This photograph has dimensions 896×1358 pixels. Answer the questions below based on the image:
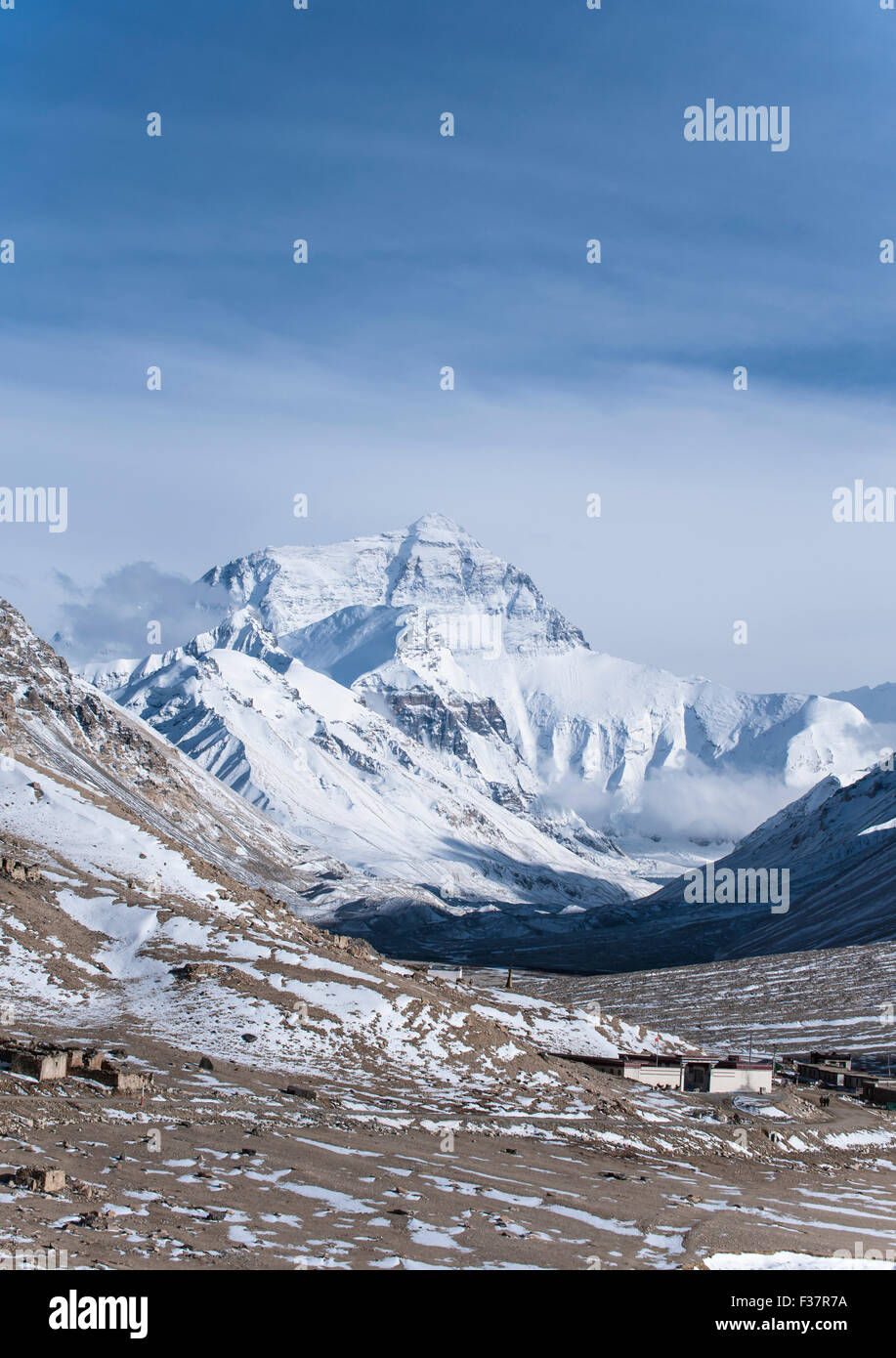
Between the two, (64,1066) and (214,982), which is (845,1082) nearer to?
(214,982)

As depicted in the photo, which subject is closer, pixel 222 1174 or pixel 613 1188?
pixel 222 1174

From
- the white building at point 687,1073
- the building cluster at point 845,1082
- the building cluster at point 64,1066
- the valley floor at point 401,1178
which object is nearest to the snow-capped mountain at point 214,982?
the valley floor at point 401,1178

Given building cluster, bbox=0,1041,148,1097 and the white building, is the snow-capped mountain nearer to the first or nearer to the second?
the white building

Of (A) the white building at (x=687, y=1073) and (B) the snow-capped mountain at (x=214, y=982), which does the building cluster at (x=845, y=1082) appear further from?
(B) the snow-capped mountain at (x=214, y=982)

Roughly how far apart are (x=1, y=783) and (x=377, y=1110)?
6032cm

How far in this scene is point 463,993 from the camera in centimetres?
10212

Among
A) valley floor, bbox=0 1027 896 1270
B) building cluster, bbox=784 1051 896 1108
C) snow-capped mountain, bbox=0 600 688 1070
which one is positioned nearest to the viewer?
valley floor, bbox=0 1027 896 1270

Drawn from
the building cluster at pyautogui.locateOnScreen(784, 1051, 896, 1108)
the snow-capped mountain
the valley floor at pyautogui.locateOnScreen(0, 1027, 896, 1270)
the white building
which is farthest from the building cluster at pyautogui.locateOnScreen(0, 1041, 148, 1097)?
the building cluster at pyautogui.locateOnScreen(784, 1051, 896, 1108)

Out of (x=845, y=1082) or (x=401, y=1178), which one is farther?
(x=845, y=1082)

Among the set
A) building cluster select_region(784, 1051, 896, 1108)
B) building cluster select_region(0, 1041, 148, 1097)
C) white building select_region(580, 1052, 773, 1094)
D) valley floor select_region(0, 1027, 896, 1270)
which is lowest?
building cluster select_region(784, 1051, 896, 1108)

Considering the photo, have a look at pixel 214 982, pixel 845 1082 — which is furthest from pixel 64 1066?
pixel 845 1082

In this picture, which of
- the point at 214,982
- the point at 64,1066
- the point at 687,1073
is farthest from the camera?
the point at 687,1073
